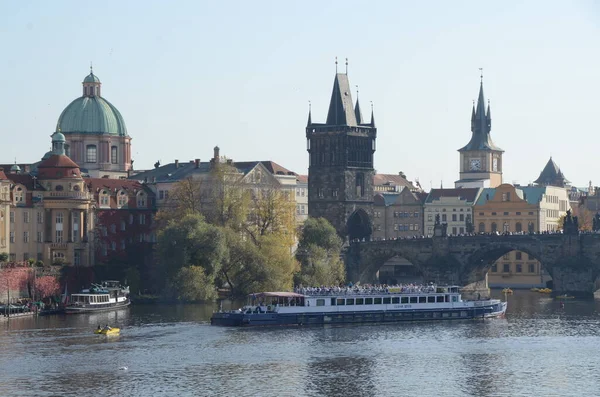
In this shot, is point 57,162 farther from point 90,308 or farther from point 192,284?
point 90,308

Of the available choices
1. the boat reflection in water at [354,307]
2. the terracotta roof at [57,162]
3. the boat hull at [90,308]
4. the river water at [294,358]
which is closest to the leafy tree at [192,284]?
the boat hull at [90,308]

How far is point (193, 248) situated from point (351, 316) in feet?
82.6

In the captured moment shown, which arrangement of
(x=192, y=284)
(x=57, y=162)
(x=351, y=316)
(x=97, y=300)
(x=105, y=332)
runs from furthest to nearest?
(x=57, y=162), (x=192, y=284), (x=97, y=300), (x=351, y=316), (x=105, y=332)

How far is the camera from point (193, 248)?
184 metres

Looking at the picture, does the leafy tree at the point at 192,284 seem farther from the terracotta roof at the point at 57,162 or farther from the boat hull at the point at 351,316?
the terracotta roof at the point at 57,162

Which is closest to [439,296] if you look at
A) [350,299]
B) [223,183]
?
[350,299]

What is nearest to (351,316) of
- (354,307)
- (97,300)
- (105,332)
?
(354,307)

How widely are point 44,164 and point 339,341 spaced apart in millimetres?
64073

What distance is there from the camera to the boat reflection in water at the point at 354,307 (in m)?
162

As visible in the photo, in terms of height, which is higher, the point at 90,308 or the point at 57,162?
the point at 57,162

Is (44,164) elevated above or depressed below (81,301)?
above

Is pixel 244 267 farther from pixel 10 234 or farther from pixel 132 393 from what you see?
pixel 132 393

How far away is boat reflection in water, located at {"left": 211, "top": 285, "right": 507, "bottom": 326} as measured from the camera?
16200 cm

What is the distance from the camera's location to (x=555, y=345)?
145 m
